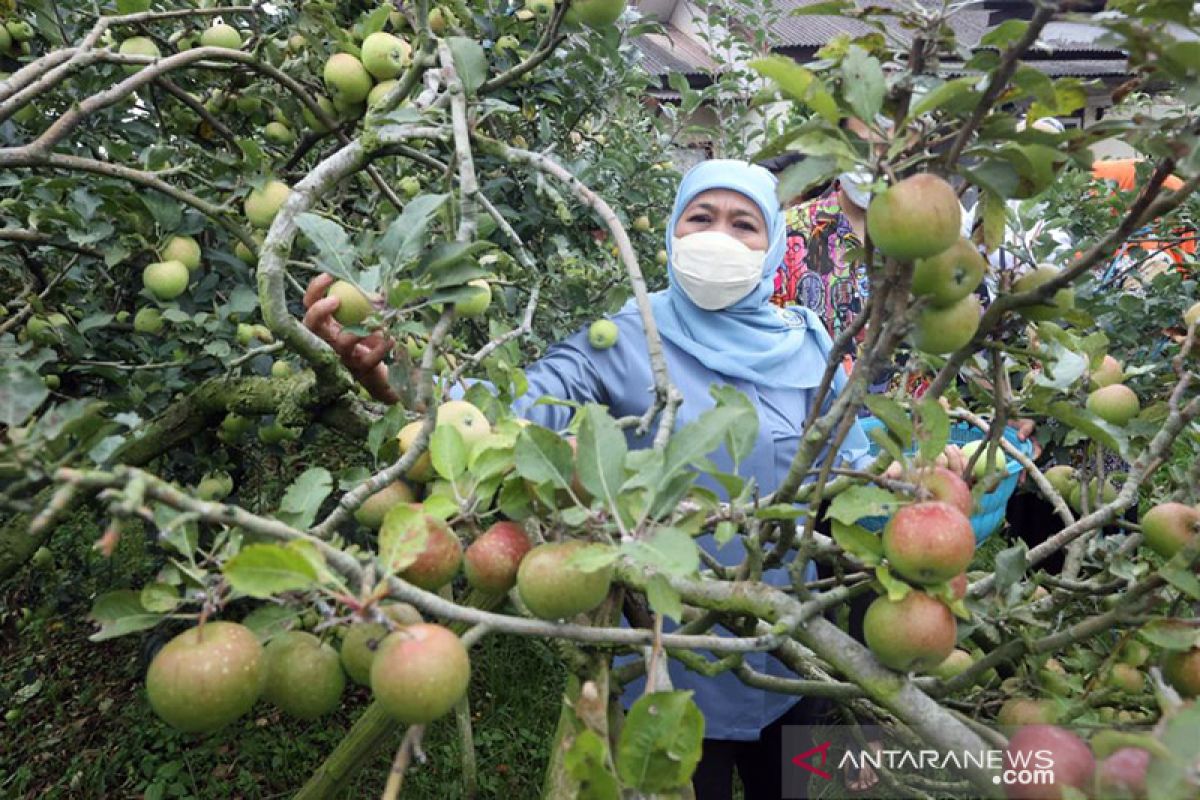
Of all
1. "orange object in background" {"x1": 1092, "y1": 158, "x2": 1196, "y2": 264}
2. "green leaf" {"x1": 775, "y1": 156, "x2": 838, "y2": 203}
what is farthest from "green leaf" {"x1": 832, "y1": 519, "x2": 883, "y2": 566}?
"orange object in background" {"x1": 1092, "y1": 158, "x2": 1196, "y2": 264}

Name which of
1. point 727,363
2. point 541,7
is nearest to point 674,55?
point 541,7

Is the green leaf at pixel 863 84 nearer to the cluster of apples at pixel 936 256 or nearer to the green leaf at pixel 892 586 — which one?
the cluster of apples at pixel 936 256

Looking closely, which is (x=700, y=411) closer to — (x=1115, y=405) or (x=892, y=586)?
(x=1115, y=405)

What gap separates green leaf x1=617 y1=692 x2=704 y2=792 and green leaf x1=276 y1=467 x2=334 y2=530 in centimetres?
39

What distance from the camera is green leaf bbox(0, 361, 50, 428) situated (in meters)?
0.70

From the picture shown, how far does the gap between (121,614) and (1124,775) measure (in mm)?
846

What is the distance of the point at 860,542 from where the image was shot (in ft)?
2.69

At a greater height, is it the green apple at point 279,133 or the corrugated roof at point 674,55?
the green apple at point 279,133

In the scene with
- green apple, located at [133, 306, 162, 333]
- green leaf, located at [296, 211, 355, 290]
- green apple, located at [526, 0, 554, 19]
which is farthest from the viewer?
green apple, located at [526, 0, 554, 19]

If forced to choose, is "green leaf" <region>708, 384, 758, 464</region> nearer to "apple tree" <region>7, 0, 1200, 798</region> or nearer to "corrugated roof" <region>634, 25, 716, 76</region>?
"apple tree" <region>7, 0, 1200, 798</region>

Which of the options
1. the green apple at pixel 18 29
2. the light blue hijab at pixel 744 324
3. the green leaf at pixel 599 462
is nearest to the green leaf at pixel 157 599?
the green leaf at pixel 599 462

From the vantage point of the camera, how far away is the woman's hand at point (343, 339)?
106cm

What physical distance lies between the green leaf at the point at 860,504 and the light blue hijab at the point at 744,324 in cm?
109

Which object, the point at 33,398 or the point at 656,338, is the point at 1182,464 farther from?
the point at 33,398
